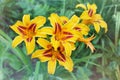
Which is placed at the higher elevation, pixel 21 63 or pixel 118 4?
pixel 118 4

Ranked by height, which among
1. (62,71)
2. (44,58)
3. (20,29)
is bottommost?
(62,71)

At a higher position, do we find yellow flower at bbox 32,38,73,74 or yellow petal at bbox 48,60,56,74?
yellow flower at bbox 32,38,73,74

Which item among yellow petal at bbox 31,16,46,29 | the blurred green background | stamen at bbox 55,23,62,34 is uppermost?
yellow petal at bbox 31,16,46,29

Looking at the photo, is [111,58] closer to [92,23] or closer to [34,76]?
[92,23]

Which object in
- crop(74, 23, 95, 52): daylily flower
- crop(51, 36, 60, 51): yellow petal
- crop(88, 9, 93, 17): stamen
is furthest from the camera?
crop(88, 9, 93, 17): stamen

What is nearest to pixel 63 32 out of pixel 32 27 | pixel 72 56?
pixel 32 27

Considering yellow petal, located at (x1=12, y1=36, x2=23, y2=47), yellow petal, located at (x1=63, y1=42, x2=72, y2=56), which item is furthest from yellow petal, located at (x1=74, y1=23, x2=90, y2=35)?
yellow petal, located at (x1=12, y1=36, x2=23, y2=47)

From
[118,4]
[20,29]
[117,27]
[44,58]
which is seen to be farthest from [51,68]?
[118,4]

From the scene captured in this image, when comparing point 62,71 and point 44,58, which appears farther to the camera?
point 62,71

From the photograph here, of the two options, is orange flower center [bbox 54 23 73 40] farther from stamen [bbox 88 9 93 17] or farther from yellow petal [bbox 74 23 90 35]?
stamen [bbox 88 9 93 17]

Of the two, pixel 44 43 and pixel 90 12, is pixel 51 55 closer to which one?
pixel 44 43
